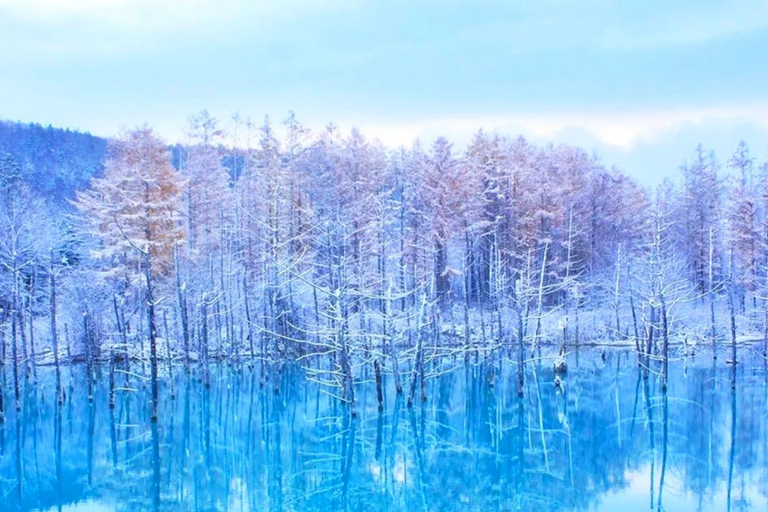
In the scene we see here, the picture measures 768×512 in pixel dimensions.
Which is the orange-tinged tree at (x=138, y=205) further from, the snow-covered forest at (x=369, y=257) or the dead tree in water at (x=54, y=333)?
the dead tree in water at (x=54, y=333)

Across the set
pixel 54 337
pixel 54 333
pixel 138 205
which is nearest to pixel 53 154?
pixel 138 205

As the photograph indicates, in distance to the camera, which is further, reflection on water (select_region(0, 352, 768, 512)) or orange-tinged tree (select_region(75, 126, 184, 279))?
orange-tinged tree (select_region(75, 126, 184, 279))

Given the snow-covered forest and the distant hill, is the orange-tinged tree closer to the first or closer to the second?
the snow-covered forest

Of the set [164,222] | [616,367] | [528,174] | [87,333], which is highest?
[528,174]

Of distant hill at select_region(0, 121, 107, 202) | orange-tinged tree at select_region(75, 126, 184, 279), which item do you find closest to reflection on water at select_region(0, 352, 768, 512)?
orange-tinged tree at select_region(75, 126, 184, 279)

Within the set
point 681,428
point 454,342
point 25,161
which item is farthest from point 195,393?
point 25,161

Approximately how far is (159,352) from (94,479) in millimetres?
16793

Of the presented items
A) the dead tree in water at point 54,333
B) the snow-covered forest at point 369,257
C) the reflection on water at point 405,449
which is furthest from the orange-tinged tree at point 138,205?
the dead tree in water at point 54,333

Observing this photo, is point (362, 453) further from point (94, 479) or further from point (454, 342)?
point (454, 342)

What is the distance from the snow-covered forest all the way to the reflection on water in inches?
78.4

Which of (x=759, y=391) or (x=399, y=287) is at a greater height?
(x=399, y=287)

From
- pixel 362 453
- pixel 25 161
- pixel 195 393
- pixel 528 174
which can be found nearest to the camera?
pixel 362 453

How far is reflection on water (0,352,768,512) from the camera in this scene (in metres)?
16.1

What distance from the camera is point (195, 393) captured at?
2923 cm
